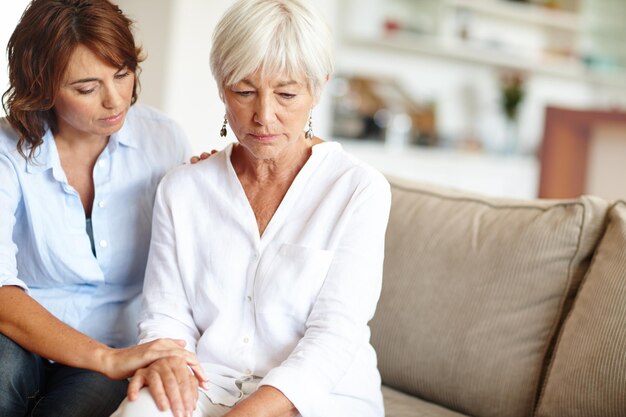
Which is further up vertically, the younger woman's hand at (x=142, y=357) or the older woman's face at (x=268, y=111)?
the older woman's face at (x=268, y=111)

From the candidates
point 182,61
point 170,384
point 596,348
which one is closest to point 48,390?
point 170,384

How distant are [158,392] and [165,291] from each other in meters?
0.30

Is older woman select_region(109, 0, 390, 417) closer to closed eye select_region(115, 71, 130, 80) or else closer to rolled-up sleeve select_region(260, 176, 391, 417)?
rolled-up sleeve select_region(260, 176, 391, 417)

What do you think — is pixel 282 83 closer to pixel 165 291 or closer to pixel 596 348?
pixel 165 291

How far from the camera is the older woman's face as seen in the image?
1.54 m

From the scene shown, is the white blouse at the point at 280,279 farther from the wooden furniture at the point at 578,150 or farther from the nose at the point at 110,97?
the wooden furniture at the point at 578,150

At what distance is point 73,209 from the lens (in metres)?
1.79

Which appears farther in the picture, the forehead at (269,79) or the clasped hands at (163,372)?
the forehead at (269,79)

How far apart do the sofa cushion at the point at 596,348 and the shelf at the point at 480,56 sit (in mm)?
4162

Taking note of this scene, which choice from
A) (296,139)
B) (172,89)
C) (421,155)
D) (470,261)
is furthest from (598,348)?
(421,155)

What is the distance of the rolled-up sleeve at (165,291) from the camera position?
1646 millimetres

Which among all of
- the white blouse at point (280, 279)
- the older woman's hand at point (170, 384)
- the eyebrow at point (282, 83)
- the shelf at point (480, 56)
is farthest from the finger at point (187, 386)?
the shelf at point (480, 56)

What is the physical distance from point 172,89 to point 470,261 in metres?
2.18

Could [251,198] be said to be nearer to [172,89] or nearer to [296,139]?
[296,139]
